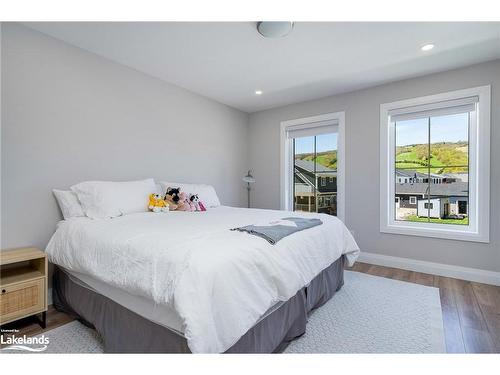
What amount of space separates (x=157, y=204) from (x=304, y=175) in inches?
101

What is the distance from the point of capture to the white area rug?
161cm

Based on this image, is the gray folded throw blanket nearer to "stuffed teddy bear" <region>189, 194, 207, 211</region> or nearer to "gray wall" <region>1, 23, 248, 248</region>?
"stuffed teddy bear" <region>189, 194, 207, 211</region>

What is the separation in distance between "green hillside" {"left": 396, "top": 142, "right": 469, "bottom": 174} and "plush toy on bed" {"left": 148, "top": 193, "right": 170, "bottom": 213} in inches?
123

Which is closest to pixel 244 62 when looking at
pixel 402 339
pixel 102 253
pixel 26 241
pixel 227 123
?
pixel 227 123

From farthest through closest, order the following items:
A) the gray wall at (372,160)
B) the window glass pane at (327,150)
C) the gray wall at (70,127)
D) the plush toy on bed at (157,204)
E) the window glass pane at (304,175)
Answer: the window glass pane at (304,175), the window glass pane at (327,150), the gray wall at (372,160), the plush toy on bed at (157,204), the gray wall at (70,127)

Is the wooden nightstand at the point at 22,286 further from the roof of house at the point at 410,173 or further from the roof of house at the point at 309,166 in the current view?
the roof of house at the point at 410,173

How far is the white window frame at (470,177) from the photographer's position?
2.67 m

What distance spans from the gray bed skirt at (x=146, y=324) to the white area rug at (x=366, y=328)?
0.11 meters

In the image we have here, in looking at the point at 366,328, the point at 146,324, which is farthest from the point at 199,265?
the point at 366,328

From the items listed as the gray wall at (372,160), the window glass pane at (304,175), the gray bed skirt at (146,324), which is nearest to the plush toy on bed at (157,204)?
the gray bed skirt at (146,324)

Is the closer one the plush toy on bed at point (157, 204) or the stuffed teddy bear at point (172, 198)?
the plush toy on bed at point (157, 204)

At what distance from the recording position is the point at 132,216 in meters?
2.24
